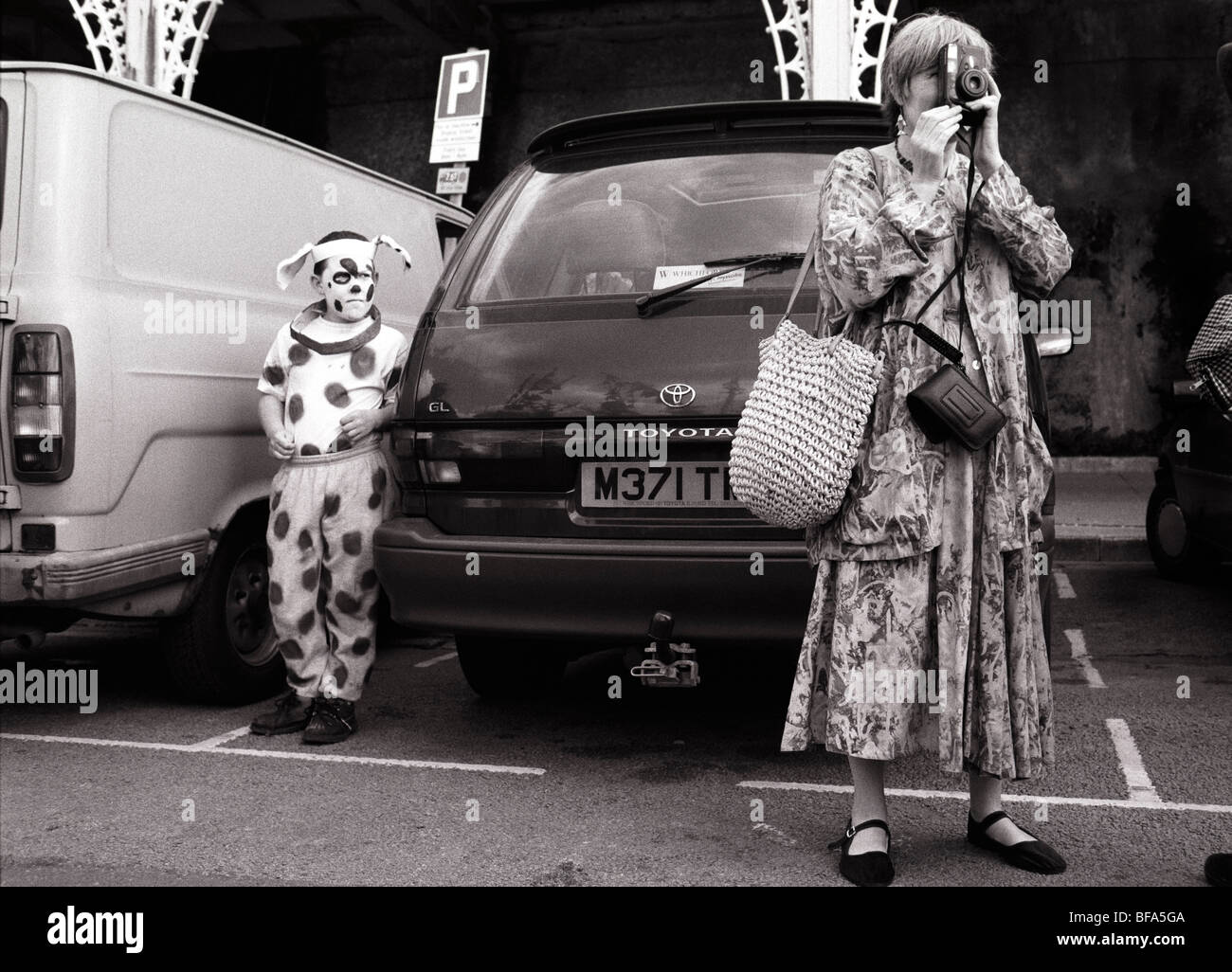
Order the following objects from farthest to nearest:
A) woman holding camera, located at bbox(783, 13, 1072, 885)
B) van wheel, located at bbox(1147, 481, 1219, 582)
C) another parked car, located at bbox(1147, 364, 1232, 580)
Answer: van wheel, located at bbox(1147, 481, 1219, 582), another parked car, located at bbox(1147, 364, 1232, 580), woman holding camera, located at bbox(783, 13, 1072, 885)

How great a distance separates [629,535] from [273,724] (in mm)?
1506

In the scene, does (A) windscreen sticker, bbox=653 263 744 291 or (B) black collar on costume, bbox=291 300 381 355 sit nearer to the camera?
(A) windscreen sticker, bbox=653 263 744 291

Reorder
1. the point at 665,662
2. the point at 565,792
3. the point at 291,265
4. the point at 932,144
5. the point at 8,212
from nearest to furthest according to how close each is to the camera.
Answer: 1. the point at 932,144
2. the point at 665,662
3. the point at 565,792
4. the point at 8,212
5. the point at 291,265

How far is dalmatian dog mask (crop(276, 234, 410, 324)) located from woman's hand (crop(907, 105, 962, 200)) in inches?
82.2

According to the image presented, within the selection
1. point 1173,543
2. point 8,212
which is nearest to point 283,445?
point 8,212

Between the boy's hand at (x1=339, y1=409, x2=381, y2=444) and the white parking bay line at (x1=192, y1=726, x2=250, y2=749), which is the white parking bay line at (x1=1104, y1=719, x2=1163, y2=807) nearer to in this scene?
the boy's hand at (x1=339, y1=409, x2=381, y2=444)

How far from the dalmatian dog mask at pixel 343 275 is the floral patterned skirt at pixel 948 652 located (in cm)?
208

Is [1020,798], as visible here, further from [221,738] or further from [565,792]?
[221,738]

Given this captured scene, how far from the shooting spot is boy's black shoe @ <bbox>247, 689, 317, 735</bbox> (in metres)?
4.26

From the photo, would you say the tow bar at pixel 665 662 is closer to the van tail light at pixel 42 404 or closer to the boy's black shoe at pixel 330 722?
the boy's black shoe at pixel 330 722

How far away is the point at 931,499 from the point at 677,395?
87 cm

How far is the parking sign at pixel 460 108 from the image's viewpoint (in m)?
10.9

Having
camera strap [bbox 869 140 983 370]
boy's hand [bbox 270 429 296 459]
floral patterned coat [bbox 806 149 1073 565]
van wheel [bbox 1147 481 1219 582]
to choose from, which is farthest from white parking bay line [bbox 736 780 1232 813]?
van wheel [bbox 1147 481 1219 582]

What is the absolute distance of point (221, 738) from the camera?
4.23 metres
